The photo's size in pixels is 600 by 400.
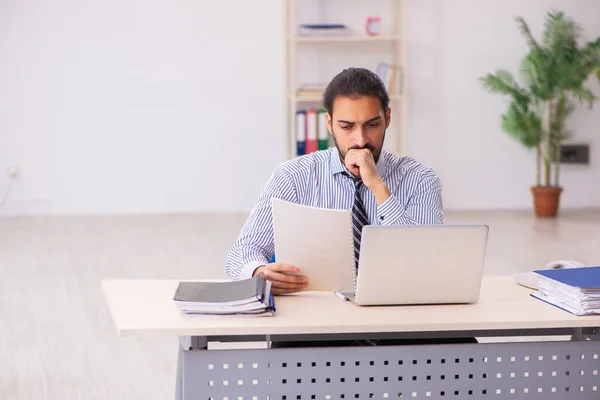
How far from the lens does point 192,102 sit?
7.84m

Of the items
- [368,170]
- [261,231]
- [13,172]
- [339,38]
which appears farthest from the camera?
[13,172]

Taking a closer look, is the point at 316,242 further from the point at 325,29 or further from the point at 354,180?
the point at 325,29

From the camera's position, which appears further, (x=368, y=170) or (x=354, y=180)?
(x=354, y=180)

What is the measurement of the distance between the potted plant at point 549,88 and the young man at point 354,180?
4.88 m

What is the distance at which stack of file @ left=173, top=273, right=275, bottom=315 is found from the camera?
2.25m

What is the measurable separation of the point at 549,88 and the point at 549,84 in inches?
1.3

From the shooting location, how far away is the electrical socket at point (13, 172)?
25.2ft

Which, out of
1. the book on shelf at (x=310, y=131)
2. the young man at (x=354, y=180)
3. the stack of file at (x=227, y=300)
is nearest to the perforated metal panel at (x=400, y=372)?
the stack of file at (x=227, y=300)

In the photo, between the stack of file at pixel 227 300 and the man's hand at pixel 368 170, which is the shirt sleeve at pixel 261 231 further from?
the stack of file at pixel 227 300

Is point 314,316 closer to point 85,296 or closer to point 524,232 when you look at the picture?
point 85,296

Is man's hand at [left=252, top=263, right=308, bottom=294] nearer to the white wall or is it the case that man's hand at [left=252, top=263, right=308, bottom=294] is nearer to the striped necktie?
the striped necktie

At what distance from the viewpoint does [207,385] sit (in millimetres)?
2205

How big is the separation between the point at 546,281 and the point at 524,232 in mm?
4571

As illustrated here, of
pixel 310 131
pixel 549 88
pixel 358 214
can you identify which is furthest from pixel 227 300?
pixel 549 88
